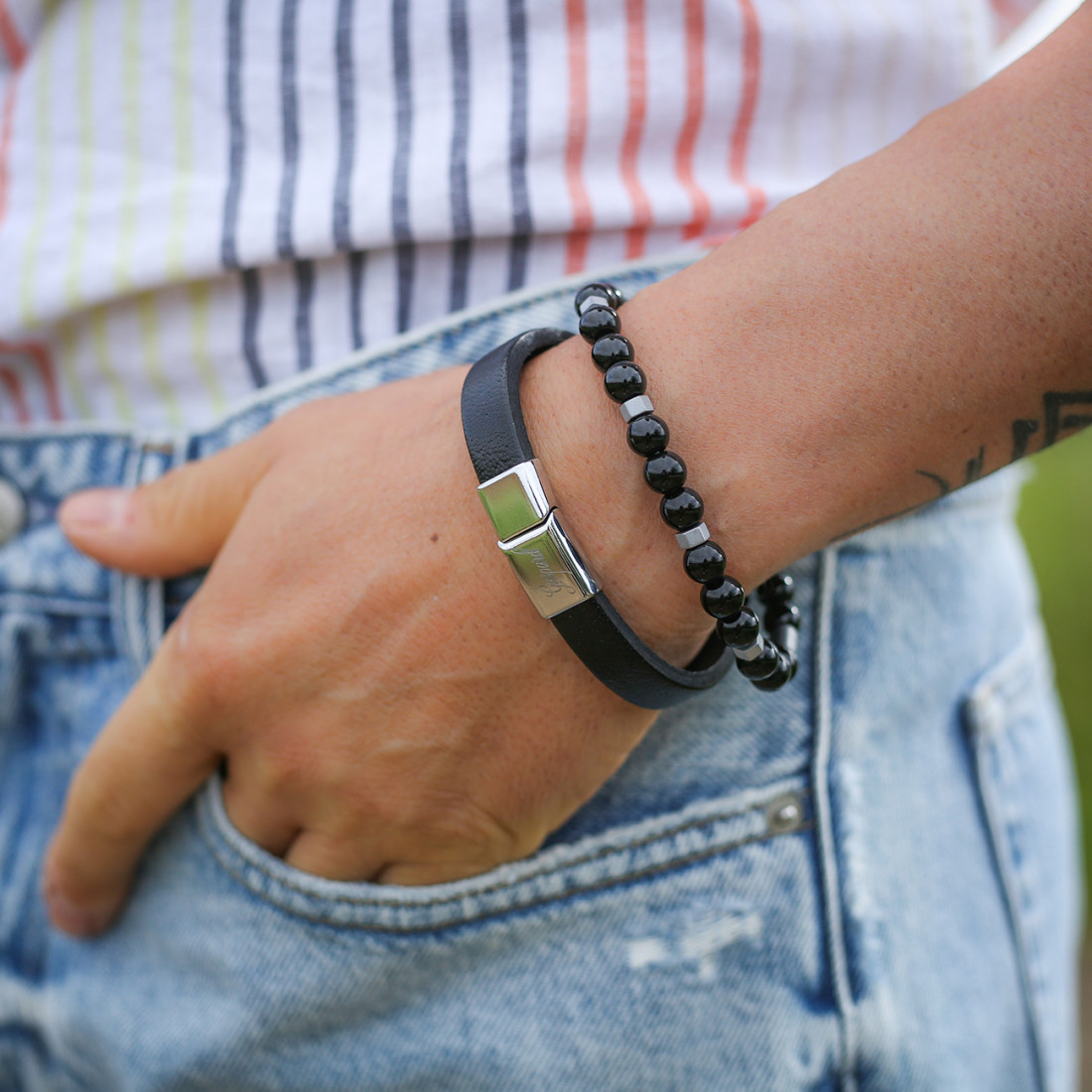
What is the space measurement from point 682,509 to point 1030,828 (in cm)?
68

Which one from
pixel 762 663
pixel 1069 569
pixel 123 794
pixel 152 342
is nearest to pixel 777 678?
pixel 762 663

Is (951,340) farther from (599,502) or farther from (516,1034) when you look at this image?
(516,1034)

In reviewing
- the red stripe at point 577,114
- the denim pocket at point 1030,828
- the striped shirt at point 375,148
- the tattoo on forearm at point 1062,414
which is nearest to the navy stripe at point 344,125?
the striped shirt at point 375,148

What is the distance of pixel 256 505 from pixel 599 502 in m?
0.32

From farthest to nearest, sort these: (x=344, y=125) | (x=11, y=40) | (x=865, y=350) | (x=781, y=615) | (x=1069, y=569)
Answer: (x=1069, y=569) < (x=11, y=40) < (x=344, y=125) < (x=781, y=615) < (x=865, y=350)

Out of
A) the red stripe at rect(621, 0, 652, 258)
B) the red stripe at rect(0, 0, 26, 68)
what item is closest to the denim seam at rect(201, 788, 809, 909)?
the red stripe at rect(621, 0, 652, 258)

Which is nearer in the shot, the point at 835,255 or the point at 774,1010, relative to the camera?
the point at 835,255

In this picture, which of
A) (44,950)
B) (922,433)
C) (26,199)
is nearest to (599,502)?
(922,433)

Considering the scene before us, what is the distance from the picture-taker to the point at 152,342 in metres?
0.92

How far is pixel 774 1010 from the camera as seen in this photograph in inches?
30.5

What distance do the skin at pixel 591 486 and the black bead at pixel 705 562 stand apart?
3cm

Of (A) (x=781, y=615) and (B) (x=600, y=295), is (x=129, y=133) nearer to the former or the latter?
(B) (x=600, y=295)

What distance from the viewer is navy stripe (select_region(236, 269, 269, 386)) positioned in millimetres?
885

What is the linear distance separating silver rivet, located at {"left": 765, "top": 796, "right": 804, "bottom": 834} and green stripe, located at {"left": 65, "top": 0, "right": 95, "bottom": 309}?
891 millimetres
